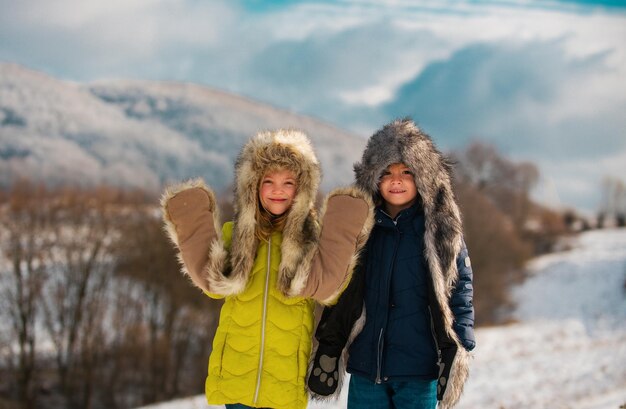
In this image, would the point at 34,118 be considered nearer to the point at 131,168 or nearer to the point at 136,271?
the point at 131,168

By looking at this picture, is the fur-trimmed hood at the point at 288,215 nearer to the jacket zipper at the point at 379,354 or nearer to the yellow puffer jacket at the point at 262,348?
the yellow puffer jacket at the point at 262,348

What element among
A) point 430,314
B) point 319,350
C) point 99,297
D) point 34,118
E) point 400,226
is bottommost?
point 99,297

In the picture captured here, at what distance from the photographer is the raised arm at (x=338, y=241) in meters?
2.76

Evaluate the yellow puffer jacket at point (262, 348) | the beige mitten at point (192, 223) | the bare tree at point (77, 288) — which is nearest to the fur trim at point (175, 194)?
the beige mitten at point (192, 223)

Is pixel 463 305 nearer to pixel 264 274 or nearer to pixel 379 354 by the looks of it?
pixel 379 354

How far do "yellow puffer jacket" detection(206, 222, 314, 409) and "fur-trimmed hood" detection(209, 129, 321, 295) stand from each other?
101 mm

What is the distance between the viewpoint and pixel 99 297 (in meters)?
22.4

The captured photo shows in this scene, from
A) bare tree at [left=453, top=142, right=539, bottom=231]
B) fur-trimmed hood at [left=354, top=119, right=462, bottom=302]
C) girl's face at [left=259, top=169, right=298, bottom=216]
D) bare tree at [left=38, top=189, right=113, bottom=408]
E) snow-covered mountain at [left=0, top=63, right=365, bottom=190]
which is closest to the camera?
fur-trimmed hood at [left=354, top=119, right=462, bottom=302]

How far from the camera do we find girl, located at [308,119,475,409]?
9.28 ft

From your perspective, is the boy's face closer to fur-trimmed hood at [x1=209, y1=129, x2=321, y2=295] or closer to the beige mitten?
fur-trimmed hood at [x1=209, y1=129, x2=321, y2=295]

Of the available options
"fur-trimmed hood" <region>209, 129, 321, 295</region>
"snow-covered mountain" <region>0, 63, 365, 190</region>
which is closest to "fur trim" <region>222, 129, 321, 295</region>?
"fur-trimmed hood" <region>209, 129, 321, 295</region>

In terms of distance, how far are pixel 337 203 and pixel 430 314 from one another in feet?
2.38

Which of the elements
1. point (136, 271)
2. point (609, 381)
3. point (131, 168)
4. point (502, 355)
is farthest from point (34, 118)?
point (609, 381)

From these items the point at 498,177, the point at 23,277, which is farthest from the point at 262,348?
the point at 498,177
